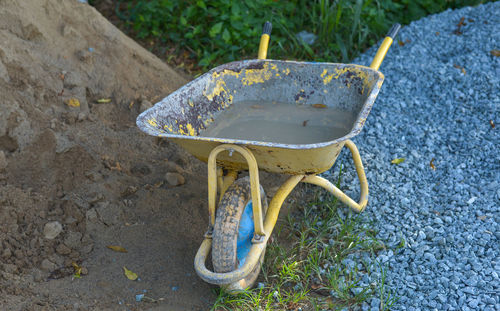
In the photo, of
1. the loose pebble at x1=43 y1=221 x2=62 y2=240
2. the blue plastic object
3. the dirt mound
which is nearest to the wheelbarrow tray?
the blue plastic object

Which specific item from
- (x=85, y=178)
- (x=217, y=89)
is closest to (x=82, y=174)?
(x=85, y=178)

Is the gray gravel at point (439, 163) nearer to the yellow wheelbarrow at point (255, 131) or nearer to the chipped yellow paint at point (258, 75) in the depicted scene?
the yellow wheelbarrow at point (255, 131)

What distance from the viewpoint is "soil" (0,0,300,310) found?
2359 mm

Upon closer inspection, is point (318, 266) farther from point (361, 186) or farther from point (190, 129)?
point (190, 129)

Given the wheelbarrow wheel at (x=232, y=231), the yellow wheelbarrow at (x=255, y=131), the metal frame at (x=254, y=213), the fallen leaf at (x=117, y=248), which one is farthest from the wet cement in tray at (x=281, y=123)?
the fallen leaf at (x=117, y=248)

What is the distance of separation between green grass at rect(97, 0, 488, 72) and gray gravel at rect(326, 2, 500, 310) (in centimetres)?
26

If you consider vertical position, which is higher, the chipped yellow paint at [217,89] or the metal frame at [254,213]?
the chipped yellow paint at [217,89]

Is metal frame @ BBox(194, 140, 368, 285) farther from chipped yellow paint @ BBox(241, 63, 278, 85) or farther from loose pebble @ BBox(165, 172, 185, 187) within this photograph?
chipped yellow paint @ BBox(241, 63, 278, 85)

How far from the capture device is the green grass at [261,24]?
4.21 metres

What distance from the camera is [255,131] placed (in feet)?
8.50

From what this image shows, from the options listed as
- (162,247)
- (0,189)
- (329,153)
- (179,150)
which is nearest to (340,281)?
(329,153)

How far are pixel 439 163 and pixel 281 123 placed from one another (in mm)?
1157

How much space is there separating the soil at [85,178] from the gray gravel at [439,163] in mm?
1008

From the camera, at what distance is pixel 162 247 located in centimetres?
260
